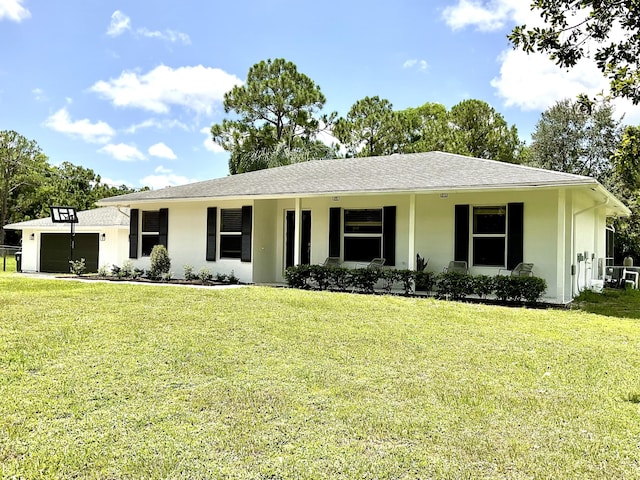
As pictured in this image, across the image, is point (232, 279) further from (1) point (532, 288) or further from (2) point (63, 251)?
(2) point (63, 251)

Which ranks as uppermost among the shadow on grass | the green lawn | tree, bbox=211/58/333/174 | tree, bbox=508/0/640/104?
tree, bbox=211/58/333/174

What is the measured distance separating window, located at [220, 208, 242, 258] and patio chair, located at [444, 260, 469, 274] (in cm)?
585

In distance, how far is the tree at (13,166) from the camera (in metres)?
38.2

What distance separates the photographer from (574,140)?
1049 inches

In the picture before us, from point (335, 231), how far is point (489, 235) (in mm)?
3954

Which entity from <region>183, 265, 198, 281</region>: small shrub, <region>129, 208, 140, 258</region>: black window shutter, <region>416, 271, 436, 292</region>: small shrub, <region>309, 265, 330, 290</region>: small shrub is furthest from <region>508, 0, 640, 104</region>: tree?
<region>129, 208, 140, 258</region>: black window shutter

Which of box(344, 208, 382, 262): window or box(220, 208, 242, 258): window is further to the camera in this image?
box(220, 208, 242, 258): window

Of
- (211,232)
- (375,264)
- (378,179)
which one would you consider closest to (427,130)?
(378,179)

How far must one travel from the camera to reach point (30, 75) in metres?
23.0

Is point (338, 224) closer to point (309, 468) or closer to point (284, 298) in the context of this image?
point (284, 298)

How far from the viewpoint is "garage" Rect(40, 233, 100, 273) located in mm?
18672

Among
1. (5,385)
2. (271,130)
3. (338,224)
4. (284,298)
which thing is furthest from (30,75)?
(5,385)

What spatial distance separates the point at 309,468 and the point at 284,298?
6.57 meters

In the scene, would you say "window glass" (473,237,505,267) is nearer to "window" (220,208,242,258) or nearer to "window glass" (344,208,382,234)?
"window glass" (344,208,382,234)
